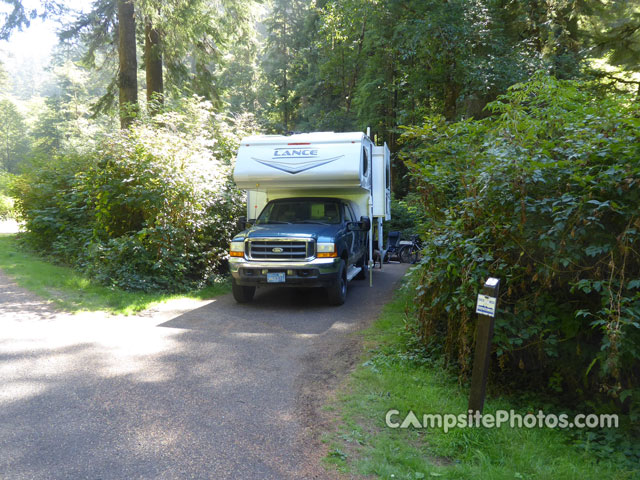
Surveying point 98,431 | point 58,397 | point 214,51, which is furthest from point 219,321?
point 214,51

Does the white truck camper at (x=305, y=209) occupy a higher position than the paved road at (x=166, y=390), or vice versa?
the white truck camper at (x=305, y=209)

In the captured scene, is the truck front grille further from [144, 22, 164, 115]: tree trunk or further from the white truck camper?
[144, 22, 164, 115]: tree trunk

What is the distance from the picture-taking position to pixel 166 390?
15.7ft

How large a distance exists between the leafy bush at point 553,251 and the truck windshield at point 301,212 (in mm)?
4378

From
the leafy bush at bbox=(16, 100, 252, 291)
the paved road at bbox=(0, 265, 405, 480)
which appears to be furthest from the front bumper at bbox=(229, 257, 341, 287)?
the leafy bush at bbox=(16, 100, 252, 291)

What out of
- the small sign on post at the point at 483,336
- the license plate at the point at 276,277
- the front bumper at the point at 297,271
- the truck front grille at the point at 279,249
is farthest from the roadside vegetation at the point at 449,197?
the license plate at the point at 276,277

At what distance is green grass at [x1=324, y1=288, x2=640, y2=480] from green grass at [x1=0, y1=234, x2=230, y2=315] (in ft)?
16.0

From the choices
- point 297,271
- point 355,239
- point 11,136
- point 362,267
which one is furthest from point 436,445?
point 11,136

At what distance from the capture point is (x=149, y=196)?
31.1 ft

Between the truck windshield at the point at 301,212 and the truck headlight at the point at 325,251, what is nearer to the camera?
the truck headlight at the point at 325,251

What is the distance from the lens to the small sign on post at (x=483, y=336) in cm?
389

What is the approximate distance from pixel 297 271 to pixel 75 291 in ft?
13.8

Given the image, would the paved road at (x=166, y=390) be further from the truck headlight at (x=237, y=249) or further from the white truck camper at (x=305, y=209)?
the truck headlight at (x=237, y=249)

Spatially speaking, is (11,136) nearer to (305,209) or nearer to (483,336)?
(305,209)
